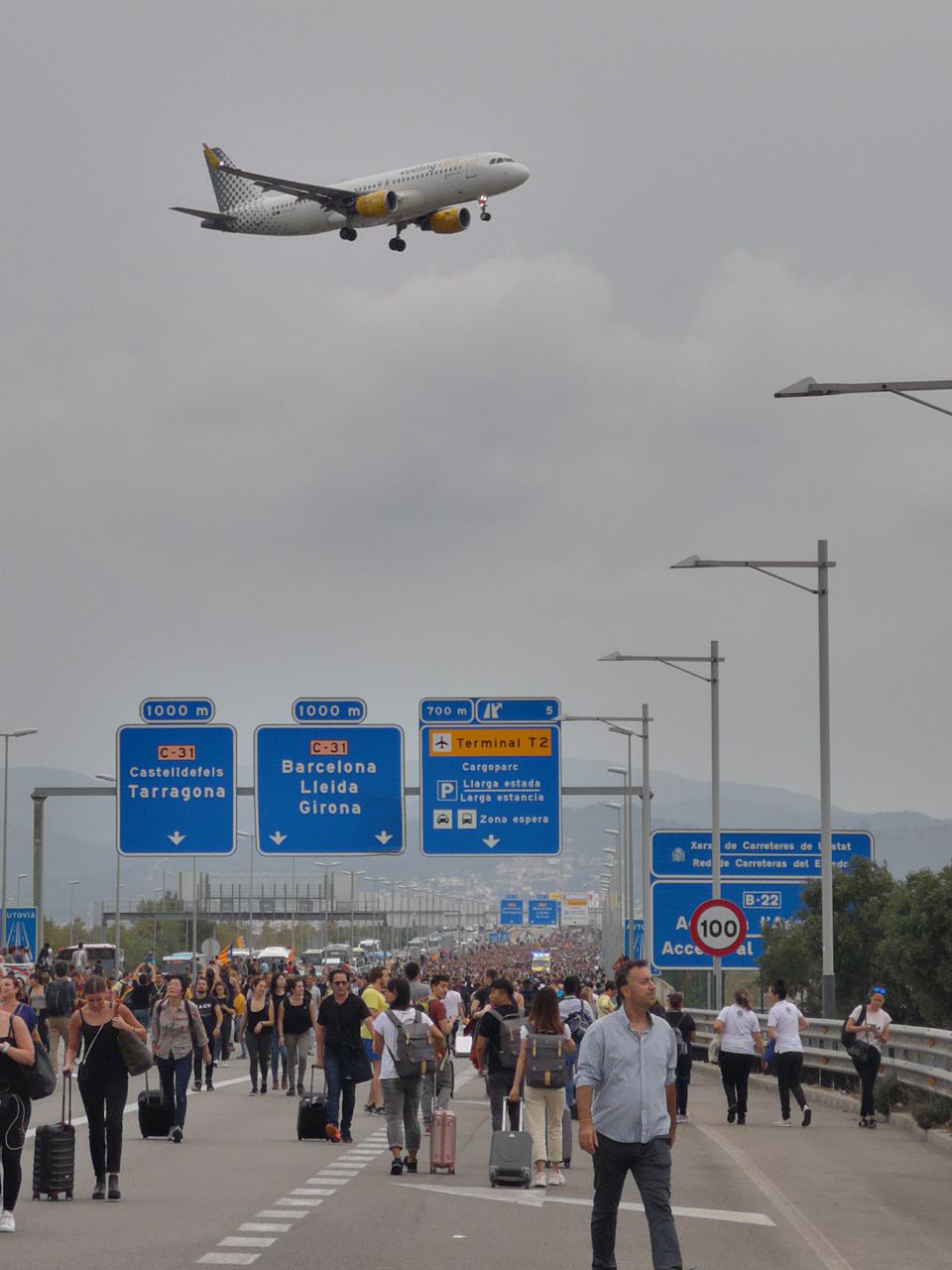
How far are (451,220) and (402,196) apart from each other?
1.32 meters

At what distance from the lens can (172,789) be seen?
40.3 meters

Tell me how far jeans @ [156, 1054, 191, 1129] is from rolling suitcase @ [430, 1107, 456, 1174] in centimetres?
400

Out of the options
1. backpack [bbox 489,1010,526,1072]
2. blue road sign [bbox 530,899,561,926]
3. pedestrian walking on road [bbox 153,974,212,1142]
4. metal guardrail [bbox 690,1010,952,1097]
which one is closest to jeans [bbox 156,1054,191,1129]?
pedestrian walking on road [bbox 153,974,212,1142]

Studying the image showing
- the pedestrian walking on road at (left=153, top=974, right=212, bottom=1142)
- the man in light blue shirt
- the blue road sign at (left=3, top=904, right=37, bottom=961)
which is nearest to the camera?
the man in light blue shirt

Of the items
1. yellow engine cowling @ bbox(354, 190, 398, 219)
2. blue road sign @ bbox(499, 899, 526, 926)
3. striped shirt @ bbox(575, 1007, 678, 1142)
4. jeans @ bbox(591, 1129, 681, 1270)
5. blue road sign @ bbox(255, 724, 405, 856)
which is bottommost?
blue road sign @ bbox(499, 899, 526, 926)

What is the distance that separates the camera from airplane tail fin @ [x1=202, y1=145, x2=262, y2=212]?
192 ft

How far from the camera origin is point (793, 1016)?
2684 centimetres

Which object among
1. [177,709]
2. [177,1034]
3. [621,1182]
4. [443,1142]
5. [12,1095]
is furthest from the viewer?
[177,709]

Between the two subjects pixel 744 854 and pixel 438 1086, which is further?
pixel 744 854

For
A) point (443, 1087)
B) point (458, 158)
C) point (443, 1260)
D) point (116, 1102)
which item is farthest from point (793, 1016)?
point (458, 158)

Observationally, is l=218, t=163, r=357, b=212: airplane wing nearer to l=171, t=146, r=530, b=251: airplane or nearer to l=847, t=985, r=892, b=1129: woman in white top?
l=171, t=146, r=530, b=251: airplane

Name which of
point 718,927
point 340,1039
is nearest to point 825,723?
point 718,927

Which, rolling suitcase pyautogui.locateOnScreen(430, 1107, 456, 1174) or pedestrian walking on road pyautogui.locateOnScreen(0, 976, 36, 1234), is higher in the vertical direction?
pedestrian walking on road pyautogui.locateOnScreen(0, 976, 36, 1234)

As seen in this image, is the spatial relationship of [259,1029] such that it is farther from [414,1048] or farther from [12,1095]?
[12,1095]
